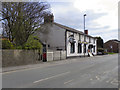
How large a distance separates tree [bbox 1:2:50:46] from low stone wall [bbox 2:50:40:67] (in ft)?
6.88

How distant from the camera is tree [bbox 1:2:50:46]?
18.1 metres

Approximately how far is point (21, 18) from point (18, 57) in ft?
17.5

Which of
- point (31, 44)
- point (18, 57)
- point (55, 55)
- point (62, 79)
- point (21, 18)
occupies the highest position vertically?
point (21, 18)

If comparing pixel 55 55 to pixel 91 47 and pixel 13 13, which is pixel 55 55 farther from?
pixel 91 47

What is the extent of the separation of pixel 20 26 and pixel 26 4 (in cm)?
348

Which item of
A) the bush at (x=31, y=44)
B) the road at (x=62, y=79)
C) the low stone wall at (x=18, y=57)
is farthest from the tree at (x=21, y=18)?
the road at (x=62, y=79)

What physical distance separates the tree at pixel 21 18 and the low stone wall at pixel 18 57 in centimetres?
210

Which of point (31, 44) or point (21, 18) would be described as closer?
point (21, 18)

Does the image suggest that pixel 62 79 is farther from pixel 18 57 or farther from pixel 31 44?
pixel 31 44

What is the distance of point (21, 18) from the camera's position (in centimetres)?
1786

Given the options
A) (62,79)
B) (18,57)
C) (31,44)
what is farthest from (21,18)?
(62,79)

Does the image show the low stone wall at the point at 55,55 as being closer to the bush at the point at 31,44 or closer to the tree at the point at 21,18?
the bush at the point at 31,44

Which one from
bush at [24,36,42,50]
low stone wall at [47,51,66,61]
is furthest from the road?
low stone wall at [47,51,66,61]

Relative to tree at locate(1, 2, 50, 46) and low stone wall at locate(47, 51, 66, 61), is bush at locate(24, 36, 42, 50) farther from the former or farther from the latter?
low stone wall at locate(47, 51, 66, 61)
